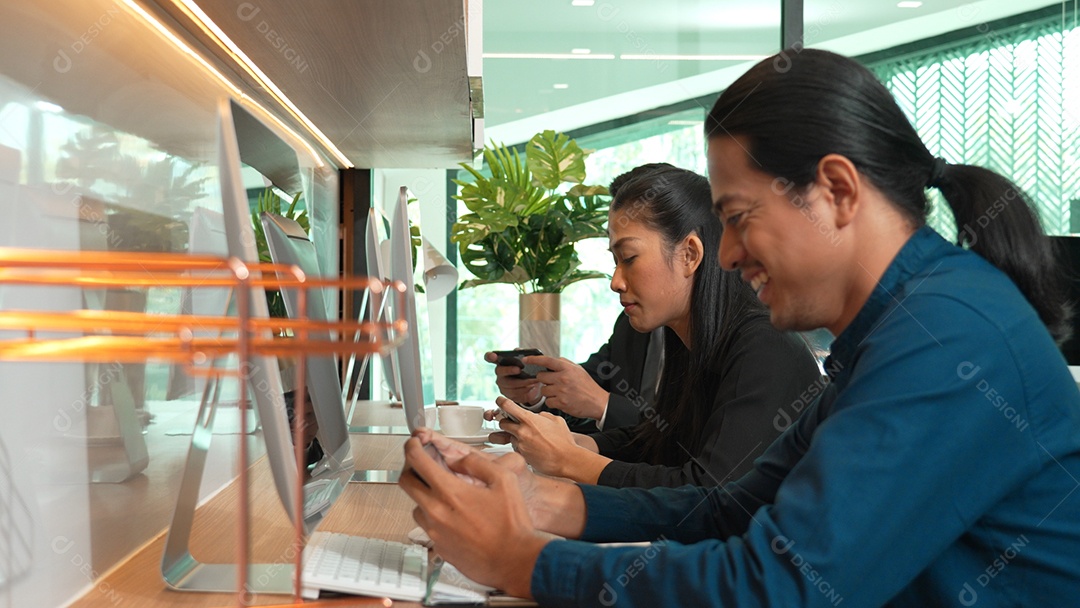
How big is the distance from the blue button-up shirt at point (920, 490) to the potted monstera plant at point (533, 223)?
107 inches

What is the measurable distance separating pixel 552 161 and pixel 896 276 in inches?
112

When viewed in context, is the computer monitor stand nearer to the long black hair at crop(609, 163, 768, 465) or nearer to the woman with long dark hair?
the woman with long dark hair

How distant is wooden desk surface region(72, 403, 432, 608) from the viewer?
0.92 metres

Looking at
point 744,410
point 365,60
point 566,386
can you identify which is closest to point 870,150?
point 744,410

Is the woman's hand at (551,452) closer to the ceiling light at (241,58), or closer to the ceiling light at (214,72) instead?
the ceiling light at (214,72)

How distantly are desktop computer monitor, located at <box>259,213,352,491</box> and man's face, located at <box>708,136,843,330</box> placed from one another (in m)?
0.45

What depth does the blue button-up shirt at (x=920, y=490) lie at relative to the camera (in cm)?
75

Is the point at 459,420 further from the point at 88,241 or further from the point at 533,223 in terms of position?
the point at 533,223


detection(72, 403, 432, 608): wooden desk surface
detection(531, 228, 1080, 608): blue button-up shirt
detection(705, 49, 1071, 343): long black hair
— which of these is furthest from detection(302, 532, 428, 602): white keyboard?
detection(705, 49, 1071, 343): long black hair

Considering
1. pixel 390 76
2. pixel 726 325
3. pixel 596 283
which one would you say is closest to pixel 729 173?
pixel 726 325

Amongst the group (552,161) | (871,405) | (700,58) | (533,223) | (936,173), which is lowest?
(871,405)

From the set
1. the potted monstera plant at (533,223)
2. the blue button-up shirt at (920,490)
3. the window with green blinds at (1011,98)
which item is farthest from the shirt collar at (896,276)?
the window with green blinds at (1011,98)

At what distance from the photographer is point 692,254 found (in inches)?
68.3

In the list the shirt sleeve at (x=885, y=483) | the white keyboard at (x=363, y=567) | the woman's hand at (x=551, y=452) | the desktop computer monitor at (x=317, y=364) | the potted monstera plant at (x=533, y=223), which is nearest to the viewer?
the shirt sleeve at (x=885, y=483)
